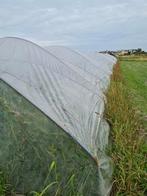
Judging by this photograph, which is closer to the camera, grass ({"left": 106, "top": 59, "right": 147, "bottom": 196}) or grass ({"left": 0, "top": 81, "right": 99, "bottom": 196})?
grass ({"left": 0, "top": 81, "right": 99, "bottom": 196})

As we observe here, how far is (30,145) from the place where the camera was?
15.2 ft

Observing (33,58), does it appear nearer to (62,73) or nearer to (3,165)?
(62,73)

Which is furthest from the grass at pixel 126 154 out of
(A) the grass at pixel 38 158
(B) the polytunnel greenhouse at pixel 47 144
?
(A) the grass at pixel 38 158

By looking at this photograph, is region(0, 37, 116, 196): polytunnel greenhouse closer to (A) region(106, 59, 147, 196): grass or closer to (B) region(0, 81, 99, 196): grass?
(B) region(0, 81, 99, 196): grass

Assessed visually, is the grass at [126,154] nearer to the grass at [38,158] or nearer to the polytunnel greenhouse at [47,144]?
the polytunnel greenhouse at [47,144]

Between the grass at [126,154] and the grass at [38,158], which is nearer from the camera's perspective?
the grass at [38,158]

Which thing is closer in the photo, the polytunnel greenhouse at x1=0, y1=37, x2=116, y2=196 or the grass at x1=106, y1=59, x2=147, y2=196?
the polytunnel greenhouse at x1=0, y1=37, x2=116, y2=196

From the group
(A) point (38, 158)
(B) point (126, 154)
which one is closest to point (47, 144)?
(A) point (38, 158)

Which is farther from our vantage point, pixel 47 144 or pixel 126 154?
pixel 126 154

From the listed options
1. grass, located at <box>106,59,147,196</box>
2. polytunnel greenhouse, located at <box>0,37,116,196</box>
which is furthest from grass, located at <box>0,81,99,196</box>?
grass, located at <box>106,59,147,196</box>

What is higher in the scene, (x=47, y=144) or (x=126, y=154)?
(x=47, y=144)

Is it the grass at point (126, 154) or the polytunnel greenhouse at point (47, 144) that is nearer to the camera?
the polytunnel greenhouse at point (47, 144)

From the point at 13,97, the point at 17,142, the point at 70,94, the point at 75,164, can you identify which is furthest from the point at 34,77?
the point at 75,164

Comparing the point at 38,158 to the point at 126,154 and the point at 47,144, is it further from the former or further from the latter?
the point at 126,154
